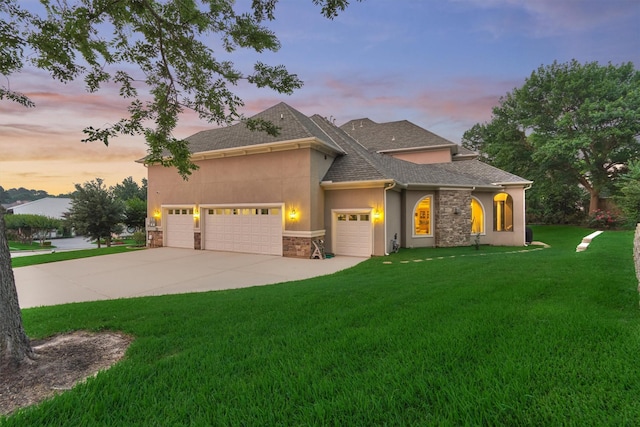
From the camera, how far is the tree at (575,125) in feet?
64.8

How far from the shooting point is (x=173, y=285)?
7.66 meters

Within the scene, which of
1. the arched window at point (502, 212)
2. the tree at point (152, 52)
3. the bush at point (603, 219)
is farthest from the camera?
the bush at point (603, 219)

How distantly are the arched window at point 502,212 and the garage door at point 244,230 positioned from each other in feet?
37.7

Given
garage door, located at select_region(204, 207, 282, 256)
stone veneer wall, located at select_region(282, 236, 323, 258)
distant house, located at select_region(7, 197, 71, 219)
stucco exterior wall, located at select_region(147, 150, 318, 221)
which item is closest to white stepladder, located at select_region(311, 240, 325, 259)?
stone veneer wall, located at select_region(282, 236, 323, 258)

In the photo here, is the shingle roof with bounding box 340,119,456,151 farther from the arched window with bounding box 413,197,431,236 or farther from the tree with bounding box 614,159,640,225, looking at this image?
the tree with bounding box 614,159,640,225

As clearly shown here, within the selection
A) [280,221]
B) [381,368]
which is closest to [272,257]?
[280,221]

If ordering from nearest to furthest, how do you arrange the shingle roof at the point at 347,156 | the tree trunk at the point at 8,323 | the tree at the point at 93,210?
the tree trunk at the point at 8,323, the shingle roof at the point at 347,156, the tree at the point at 93,210

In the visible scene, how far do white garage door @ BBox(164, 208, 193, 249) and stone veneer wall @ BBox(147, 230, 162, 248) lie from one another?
0.47 m

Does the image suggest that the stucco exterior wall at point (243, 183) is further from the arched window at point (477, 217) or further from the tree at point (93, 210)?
the arched window at point (477, 217)

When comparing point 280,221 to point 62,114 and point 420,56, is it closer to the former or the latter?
point 62,114

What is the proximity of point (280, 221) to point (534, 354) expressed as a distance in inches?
412

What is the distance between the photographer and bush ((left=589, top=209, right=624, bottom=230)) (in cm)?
2013

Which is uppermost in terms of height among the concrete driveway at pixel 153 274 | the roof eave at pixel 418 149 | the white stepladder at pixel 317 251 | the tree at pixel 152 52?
the roof eave at pixel 418 149

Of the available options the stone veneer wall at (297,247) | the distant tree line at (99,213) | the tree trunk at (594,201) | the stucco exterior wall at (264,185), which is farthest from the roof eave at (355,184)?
the tree trunk at (594,201)
